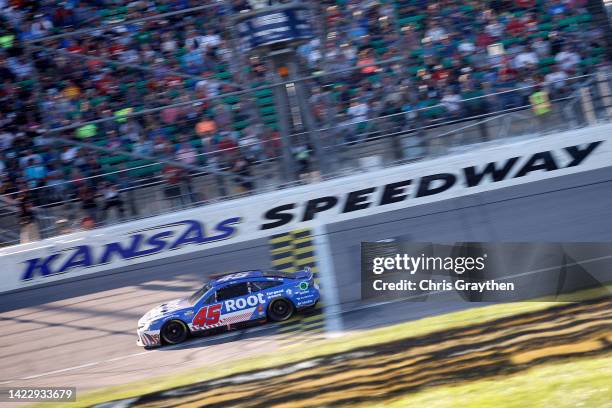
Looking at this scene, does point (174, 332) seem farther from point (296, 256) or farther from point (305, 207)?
point (305, 207)

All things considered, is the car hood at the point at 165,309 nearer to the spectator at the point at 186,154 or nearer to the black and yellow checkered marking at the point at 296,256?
the black and yellow checkered marking at the point at 296,256

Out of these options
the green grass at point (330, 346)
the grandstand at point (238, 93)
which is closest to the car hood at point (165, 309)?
the green grass at point (330, 346)

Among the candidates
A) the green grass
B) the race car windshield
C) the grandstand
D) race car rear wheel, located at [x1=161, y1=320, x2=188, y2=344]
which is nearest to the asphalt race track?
race car rear wheel, located at [x1=161, y1=320, x2=188, y2=344]

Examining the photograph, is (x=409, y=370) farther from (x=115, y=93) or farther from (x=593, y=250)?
(x=115, y=93)

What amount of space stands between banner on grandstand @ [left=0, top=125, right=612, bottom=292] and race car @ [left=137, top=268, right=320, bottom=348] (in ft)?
6.07

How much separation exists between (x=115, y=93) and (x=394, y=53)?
16.6ft

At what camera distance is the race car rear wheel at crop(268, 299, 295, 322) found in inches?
472

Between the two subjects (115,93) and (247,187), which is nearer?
(247,187)

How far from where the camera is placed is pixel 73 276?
13.7 metres

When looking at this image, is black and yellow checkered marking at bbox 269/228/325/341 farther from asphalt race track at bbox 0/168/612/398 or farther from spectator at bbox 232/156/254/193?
spectator at bbox 232/156/254/193

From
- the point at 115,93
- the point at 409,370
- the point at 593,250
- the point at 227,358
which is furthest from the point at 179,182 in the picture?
the point at 593,250

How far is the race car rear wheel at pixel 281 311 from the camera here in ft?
39.3

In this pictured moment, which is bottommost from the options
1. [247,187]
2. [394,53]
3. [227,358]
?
[227,358]

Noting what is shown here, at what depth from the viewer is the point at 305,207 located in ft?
45.3
